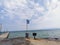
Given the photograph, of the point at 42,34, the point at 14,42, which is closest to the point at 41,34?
the point at 42,34

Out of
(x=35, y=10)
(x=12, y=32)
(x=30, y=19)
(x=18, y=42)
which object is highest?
(x=35, y=10)

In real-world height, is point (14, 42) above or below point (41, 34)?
below

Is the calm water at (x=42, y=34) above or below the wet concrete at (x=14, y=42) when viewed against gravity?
above

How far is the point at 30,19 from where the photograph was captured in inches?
98.6

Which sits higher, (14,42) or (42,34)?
(42,34)

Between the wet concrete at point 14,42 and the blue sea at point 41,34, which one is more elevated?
the blue sea at point 41,34

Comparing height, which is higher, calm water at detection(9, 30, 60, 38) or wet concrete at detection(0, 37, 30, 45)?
calm water at detection(9, 30, 60, 38)

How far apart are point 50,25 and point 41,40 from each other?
0.97ft

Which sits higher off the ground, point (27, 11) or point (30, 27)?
point (27, 11)

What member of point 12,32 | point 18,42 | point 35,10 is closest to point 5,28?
point 12,32

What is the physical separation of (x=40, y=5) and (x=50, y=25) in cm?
38

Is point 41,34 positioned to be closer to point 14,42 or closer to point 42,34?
point 42,34

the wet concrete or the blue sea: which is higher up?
the blue sea

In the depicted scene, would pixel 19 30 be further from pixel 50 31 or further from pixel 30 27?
pixel 50 31
